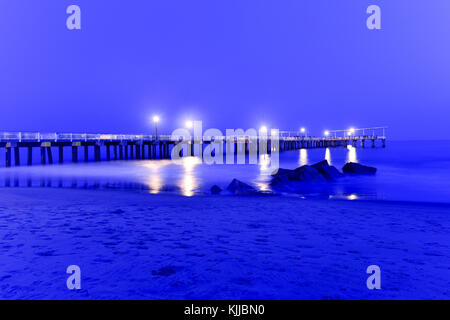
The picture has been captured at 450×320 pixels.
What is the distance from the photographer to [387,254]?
17.0ft

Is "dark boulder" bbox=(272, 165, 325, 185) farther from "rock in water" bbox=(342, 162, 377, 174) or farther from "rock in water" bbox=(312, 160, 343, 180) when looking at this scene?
"rock in water" bbox=(342, 162, 377, 174)

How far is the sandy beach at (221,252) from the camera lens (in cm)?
390

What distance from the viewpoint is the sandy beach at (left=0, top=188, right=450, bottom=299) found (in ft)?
12.8

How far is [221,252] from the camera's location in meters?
5.18

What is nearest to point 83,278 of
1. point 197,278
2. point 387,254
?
point 197,278

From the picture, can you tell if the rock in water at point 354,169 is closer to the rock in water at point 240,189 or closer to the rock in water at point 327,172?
the rock in water at point 327,172

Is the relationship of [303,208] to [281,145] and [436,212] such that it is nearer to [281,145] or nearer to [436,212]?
[436,212]

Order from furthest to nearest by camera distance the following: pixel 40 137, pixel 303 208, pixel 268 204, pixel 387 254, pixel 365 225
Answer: pixel 40 137 → pixel 268 204 → pixel 303 208 → pixel 365 225 → pixel 387 254
